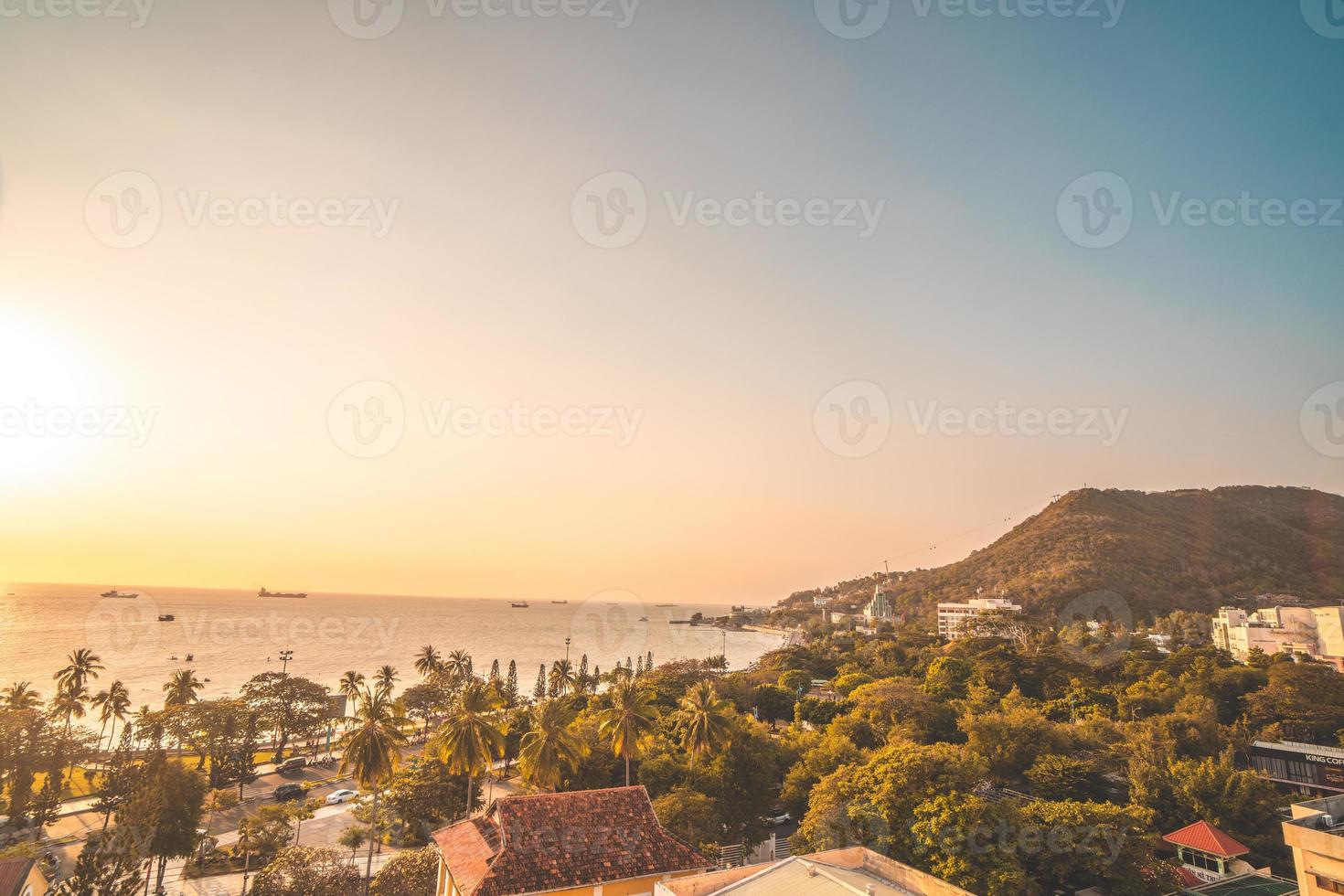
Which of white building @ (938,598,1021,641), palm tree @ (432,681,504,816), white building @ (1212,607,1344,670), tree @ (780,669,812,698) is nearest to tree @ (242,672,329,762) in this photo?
palm tree @ (432,681,504,816)

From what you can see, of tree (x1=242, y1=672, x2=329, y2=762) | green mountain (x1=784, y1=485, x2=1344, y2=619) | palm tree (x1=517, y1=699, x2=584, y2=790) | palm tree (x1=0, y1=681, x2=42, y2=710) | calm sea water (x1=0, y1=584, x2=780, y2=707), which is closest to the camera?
palm tree (x1=517, y1=699, x2=584, y2=790)

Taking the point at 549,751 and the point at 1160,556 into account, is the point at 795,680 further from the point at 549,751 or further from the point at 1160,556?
the point at 1160,556

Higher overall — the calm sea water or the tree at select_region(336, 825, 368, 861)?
the tree at select_region(336, 825, 368, 861)

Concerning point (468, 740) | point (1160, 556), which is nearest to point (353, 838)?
point (468, 740)

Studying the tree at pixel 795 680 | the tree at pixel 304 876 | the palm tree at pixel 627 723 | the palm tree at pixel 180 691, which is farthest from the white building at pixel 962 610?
the tree at pixel 304 876

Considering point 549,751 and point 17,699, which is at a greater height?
point 549,751

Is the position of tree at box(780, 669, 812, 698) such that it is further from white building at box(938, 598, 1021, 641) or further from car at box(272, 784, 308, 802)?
white building at box(938, 598, 1021, 641)
